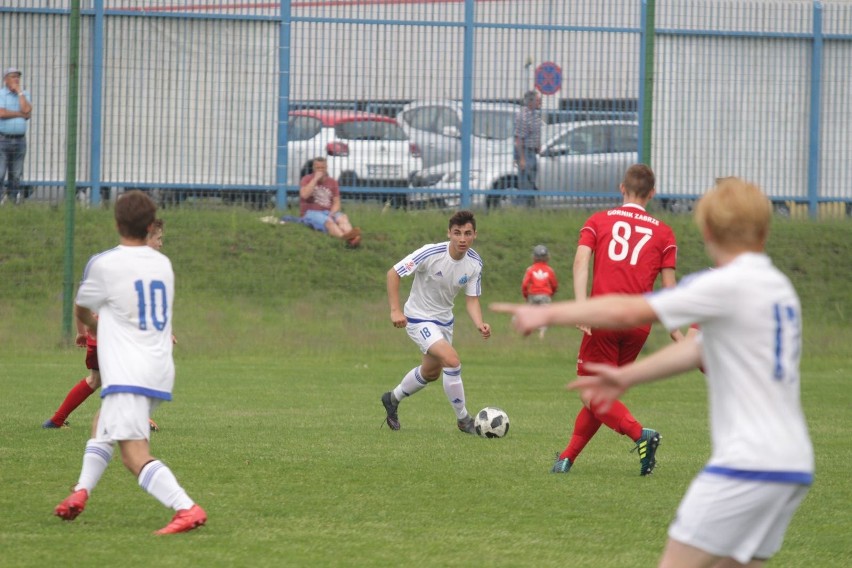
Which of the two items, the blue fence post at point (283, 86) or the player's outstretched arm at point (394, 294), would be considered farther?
the blue fence post at point (283, 86)

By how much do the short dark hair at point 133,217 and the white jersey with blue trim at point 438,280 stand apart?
13.6ft

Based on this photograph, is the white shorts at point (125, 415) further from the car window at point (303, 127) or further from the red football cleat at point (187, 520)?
the car window at point (303, 127)

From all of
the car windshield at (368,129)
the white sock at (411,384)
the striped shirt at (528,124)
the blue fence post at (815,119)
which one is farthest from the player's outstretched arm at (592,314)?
the blue fence post at (815,119)

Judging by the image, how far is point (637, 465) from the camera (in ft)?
27.7

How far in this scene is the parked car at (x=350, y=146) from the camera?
724 inches

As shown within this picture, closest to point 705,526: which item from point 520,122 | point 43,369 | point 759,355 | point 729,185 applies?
point 759,355

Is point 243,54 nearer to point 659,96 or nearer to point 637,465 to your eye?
point 659,96

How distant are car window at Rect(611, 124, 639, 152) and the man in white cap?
8100mm

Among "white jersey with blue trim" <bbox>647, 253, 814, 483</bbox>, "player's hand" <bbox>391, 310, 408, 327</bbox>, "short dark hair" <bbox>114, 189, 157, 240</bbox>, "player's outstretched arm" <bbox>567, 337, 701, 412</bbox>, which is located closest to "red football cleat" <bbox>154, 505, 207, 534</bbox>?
"short dark hair" <bbox>114, 189, 157, 240</bbox>

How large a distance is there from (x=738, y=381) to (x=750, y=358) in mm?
73

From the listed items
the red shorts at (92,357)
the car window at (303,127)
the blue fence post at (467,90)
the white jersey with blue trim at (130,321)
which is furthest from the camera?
the blue fence post at (467,90)

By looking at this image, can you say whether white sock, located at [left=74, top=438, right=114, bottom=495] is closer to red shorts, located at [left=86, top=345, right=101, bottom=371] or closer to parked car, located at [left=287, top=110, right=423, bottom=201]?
red shorts, located at [left=86, top=345, right=101, bottom=371]

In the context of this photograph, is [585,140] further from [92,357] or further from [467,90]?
[92,357]

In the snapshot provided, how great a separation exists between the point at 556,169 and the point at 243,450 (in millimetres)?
11104
